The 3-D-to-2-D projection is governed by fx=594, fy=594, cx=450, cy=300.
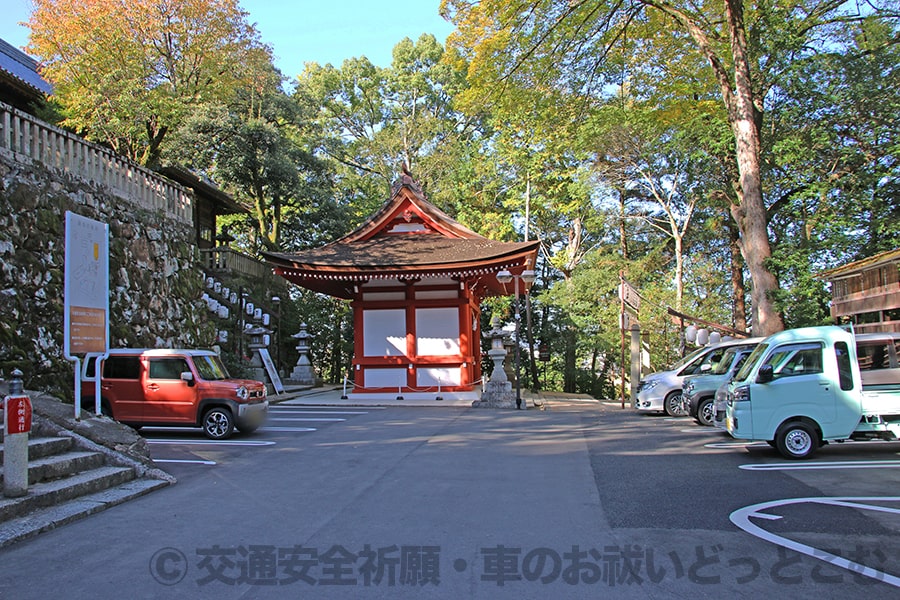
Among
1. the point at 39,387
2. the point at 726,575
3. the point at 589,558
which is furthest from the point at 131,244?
the point at 726,575

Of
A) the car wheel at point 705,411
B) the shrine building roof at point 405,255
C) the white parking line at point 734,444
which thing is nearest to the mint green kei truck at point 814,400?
the white parking line at point 734,444

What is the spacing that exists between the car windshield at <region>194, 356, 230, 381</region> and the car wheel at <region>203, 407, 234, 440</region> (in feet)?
2.15

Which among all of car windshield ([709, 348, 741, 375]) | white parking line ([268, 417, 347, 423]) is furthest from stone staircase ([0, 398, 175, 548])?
car windshield ([709, 348, 741, 375])

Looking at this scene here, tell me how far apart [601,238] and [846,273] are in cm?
1541

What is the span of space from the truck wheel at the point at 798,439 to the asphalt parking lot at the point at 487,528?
0.20 meters

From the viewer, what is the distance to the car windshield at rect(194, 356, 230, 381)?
11070mm

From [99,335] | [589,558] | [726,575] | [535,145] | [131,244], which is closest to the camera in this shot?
[726,575]

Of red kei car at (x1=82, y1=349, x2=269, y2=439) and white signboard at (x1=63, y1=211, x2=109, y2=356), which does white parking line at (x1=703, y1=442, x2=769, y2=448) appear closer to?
red kei car at (x1=82, y1=349, x2=269, y2=439)

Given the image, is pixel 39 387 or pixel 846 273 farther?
pixel 846 273

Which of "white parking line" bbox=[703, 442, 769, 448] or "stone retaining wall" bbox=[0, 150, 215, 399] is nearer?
"white parking line" bbox=[703, 442, 769, 448]

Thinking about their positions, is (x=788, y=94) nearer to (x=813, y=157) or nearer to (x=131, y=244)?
(x=813, y=157)

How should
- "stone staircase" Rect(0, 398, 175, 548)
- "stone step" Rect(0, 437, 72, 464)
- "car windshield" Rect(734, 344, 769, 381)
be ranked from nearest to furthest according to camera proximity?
"stone staircase" Rect(0, 398, 175, 548)
"stone step" Rect(0, 437, 72, 464)
"car windshield" Rect(734, 344, 769, 381)

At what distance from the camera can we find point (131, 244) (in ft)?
46.8

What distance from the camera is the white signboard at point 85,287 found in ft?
27.5
